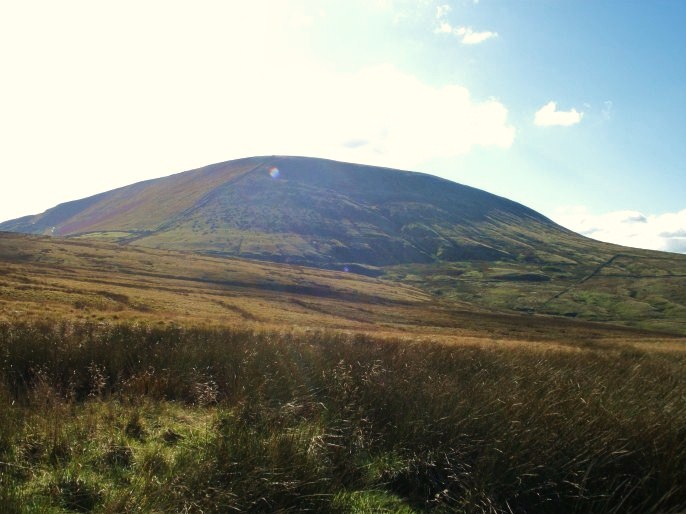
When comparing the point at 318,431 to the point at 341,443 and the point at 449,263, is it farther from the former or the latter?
the point at 449,263

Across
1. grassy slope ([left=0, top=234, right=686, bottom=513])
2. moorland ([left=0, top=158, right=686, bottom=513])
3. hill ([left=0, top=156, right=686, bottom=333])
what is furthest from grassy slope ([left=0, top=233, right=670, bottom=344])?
hill ([left=0, top=156, right=686, bottom=333])

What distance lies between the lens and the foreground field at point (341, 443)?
4914 millimetres

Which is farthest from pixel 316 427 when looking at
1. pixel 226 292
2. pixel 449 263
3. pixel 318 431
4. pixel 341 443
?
pixel 449 263

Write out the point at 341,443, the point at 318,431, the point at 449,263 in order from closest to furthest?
the point at 318,431 < the point at 341,443 < the point at 449,263

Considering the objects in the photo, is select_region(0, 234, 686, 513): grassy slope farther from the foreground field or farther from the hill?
the hill

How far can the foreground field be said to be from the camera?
4914mm

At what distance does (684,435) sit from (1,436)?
A: 8796mm

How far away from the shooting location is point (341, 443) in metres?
6.27

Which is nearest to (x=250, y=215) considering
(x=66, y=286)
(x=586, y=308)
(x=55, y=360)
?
(x=586, y=308)

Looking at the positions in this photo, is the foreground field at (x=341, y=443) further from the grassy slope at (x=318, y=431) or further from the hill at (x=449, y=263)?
the hill at (x=449, y=263)

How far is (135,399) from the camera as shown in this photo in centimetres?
766

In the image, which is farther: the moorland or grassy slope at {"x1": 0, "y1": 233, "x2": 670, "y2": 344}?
grassy slope at {"x1": 0, "y1": 233, "x2": 670, "y2": 344}

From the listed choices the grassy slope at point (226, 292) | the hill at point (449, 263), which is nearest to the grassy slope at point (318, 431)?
the grassy slope at point (226, 292)

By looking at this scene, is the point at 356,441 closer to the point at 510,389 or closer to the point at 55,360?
the point at 510,389
